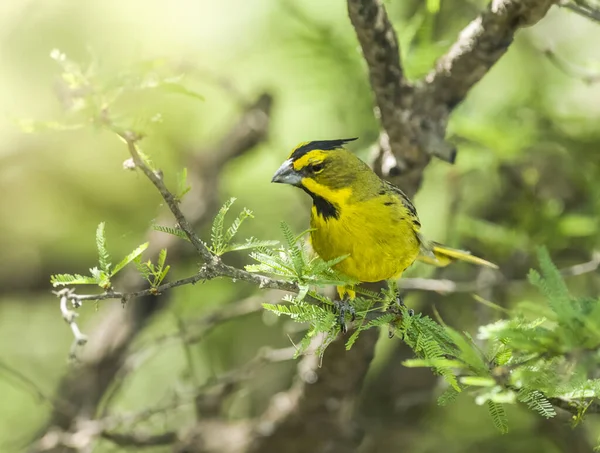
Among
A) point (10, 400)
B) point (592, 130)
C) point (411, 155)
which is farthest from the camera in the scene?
point (10, 400)

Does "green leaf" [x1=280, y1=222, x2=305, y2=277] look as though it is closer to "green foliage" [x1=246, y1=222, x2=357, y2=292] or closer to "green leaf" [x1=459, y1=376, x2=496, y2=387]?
"green foliage" [x1=246, y1=222, x2=357, y2=292]

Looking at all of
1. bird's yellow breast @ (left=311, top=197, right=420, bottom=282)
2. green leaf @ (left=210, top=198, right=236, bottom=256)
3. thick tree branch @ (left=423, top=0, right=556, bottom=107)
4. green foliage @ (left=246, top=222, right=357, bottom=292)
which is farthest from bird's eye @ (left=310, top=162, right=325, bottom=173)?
green leaf @ (left=210, top=198, right=236, bottom=256)

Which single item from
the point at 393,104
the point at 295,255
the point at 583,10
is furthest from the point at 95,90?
the point at 583,10

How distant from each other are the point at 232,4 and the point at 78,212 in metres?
1.83

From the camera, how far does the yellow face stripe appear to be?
265 centimetres

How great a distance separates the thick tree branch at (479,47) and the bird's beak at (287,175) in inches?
23.3

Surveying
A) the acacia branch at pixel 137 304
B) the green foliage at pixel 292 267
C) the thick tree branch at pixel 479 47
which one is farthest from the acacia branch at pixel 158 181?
the acacia branch at pixel 137 304

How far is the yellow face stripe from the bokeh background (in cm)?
113

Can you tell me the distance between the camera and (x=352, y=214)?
261 cm

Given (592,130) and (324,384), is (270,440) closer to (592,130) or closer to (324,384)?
(324,384)

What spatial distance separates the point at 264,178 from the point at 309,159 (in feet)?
7.61

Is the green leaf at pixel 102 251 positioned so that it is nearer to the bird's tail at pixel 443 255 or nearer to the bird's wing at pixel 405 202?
the bird's wing at pixel 405 202

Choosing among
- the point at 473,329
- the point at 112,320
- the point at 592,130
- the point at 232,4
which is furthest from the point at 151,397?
the point at 592,130

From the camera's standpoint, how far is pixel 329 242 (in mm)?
2555
